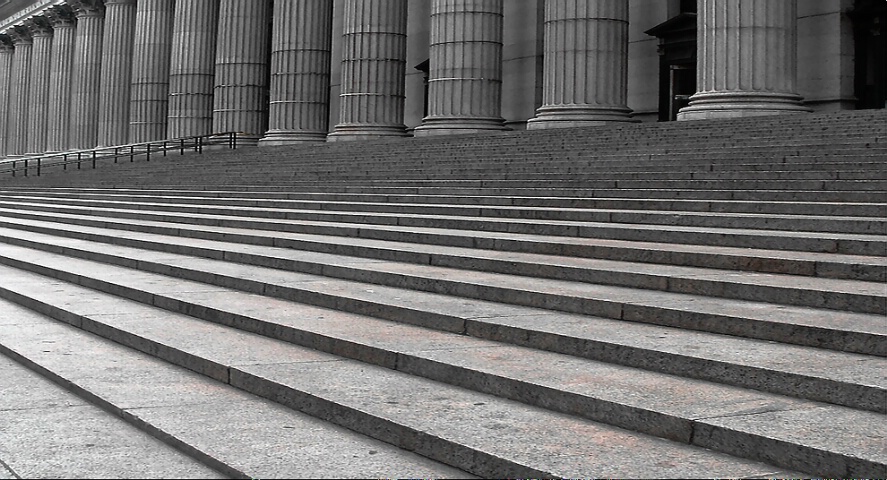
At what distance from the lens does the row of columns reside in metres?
20.4

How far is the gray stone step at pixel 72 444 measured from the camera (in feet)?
14.8

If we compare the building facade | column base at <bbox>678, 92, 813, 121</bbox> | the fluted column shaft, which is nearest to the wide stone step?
column base at <bbox>678, 92, 813, 121</bbox>

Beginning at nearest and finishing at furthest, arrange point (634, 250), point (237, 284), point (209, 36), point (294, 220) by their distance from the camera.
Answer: point (634, 250) → point (237, 284) → point (294, 220) → point (209, 36)

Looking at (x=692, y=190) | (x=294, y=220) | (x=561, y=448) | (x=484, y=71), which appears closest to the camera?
(x=561, y=448)

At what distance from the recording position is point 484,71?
26.4 meters

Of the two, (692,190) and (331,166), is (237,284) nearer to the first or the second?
(692,190)

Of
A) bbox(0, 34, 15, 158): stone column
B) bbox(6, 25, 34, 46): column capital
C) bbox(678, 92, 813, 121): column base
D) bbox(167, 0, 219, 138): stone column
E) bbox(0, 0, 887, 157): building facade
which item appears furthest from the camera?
bbox(0, 34, 15, 158): stone column

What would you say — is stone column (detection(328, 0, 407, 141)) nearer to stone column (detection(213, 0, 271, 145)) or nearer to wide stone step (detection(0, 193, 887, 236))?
stone column (detection(213, 0, 271, 145))

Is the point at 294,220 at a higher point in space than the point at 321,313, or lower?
higher

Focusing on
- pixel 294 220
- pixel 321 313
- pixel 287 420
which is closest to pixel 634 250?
pixel 321 313

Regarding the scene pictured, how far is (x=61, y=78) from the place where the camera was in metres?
49.9

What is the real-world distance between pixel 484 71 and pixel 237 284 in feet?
58.1

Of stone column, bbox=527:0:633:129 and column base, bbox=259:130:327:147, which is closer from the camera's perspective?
stone column, bbox=527:0:633:129

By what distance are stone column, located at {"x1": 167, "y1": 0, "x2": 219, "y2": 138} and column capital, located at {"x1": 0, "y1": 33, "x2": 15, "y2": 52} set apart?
23037 millimetres
